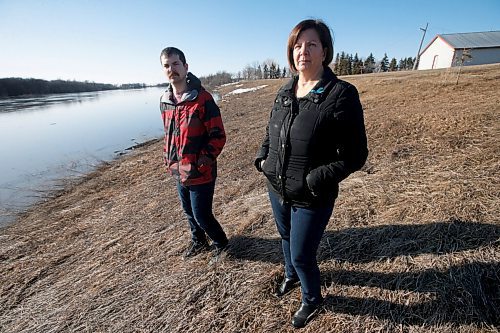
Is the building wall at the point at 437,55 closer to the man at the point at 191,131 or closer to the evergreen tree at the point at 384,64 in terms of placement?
the evergreen tree at the point at 384,64

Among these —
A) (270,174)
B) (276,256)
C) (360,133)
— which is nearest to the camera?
(360,133)

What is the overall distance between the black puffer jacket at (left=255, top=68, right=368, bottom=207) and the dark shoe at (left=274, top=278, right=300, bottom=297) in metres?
0.99

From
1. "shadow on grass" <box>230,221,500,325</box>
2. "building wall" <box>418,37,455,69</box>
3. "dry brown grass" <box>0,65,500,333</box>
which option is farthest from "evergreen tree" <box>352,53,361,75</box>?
"shadow on grass" <box>230,221,500,325</box>

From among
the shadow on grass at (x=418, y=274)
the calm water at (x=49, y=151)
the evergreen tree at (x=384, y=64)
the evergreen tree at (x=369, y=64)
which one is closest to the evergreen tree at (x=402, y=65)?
the evergreen tree at (x=384, y=64)

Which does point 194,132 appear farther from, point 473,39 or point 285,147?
point 473,39

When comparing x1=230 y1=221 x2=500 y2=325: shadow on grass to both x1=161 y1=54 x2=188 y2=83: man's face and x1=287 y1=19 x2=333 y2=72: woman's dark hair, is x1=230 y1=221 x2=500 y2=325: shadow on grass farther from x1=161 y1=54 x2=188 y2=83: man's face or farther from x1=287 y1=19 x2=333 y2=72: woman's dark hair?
x1=161 y1=54 x2=188 y2=83: man's face

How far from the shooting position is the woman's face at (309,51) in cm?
154

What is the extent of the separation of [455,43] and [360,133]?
4959 centimetres

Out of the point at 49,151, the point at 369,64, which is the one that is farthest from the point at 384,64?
the point at 49,151

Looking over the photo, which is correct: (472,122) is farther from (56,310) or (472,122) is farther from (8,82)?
(8,82)

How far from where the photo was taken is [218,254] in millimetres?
2908

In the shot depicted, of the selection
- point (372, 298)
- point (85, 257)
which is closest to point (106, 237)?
point (85, 257)

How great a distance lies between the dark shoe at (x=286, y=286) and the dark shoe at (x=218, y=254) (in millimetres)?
792

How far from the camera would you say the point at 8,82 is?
67125mm
